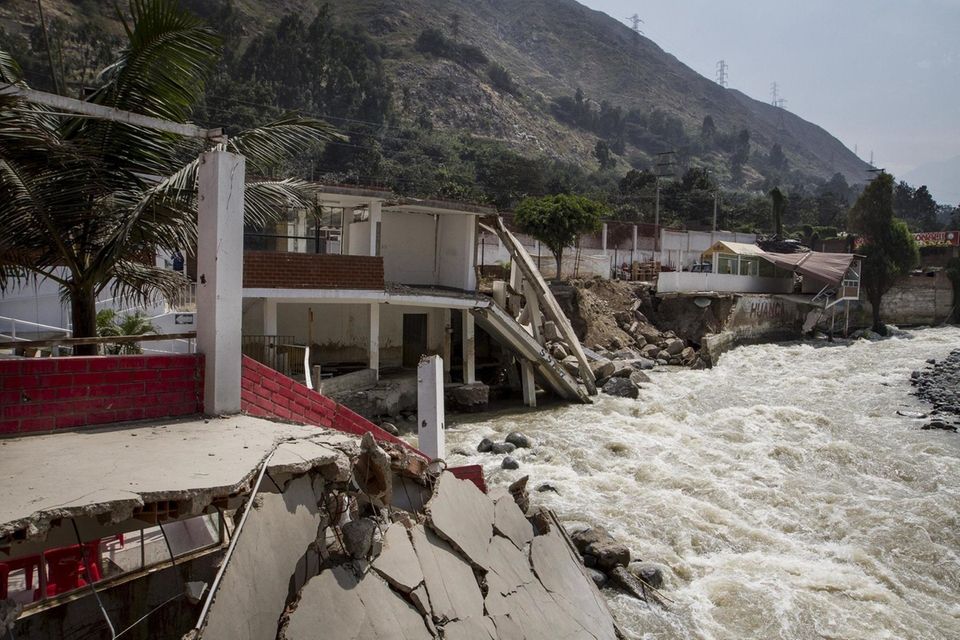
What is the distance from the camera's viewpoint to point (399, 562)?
522 centimetres

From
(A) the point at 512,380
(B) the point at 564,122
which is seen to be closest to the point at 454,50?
(B) the point at 564,122

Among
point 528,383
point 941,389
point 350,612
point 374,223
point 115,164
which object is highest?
point 374,223

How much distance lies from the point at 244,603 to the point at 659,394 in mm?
19279

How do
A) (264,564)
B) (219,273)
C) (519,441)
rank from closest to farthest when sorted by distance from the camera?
(264,564) → (219,273) → (519,441)

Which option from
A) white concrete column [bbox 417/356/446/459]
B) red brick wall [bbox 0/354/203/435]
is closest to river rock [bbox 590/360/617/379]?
white concrete column [bbox 417/356/446/459]

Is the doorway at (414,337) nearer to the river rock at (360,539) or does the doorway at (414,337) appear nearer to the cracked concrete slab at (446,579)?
the cracked concrete slab at (446,579)

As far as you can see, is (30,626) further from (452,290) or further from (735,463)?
(452,290)

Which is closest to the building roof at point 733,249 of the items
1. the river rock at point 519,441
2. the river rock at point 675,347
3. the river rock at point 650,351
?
the river rock at point 675,347

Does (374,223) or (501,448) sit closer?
(501,448)

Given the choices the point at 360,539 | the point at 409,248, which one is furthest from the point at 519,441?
the point at 360,539

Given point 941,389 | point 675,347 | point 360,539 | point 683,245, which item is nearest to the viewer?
point 360,539

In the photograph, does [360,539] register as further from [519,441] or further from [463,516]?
[519,441]

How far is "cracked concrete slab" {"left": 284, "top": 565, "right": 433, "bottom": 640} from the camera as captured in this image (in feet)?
14.5

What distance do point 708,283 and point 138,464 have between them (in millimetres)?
32386
